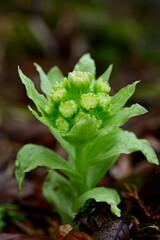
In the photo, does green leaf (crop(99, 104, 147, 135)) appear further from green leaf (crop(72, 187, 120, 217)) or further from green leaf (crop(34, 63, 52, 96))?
green leaf (crop(34, 63, 52, 96))

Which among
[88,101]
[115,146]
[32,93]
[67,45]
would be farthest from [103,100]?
[67,45]

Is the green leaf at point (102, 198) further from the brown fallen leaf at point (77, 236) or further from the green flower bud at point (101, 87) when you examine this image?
the green flower bud at point (101, 87)

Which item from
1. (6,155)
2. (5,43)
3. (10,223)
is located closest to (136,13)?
(5,43)

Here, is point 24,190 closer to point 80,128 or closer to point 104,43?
point 80,128

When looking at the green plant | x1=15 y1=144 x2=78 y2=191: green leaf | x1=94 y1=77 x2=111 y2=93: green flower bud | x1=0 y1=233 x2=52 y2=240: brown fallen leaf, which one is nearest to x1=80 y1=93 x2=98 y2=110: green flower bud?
the green plant

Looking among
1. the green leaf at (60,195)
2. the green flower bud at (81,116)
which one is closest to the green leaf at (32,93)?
the green flower bud at (81,116)
